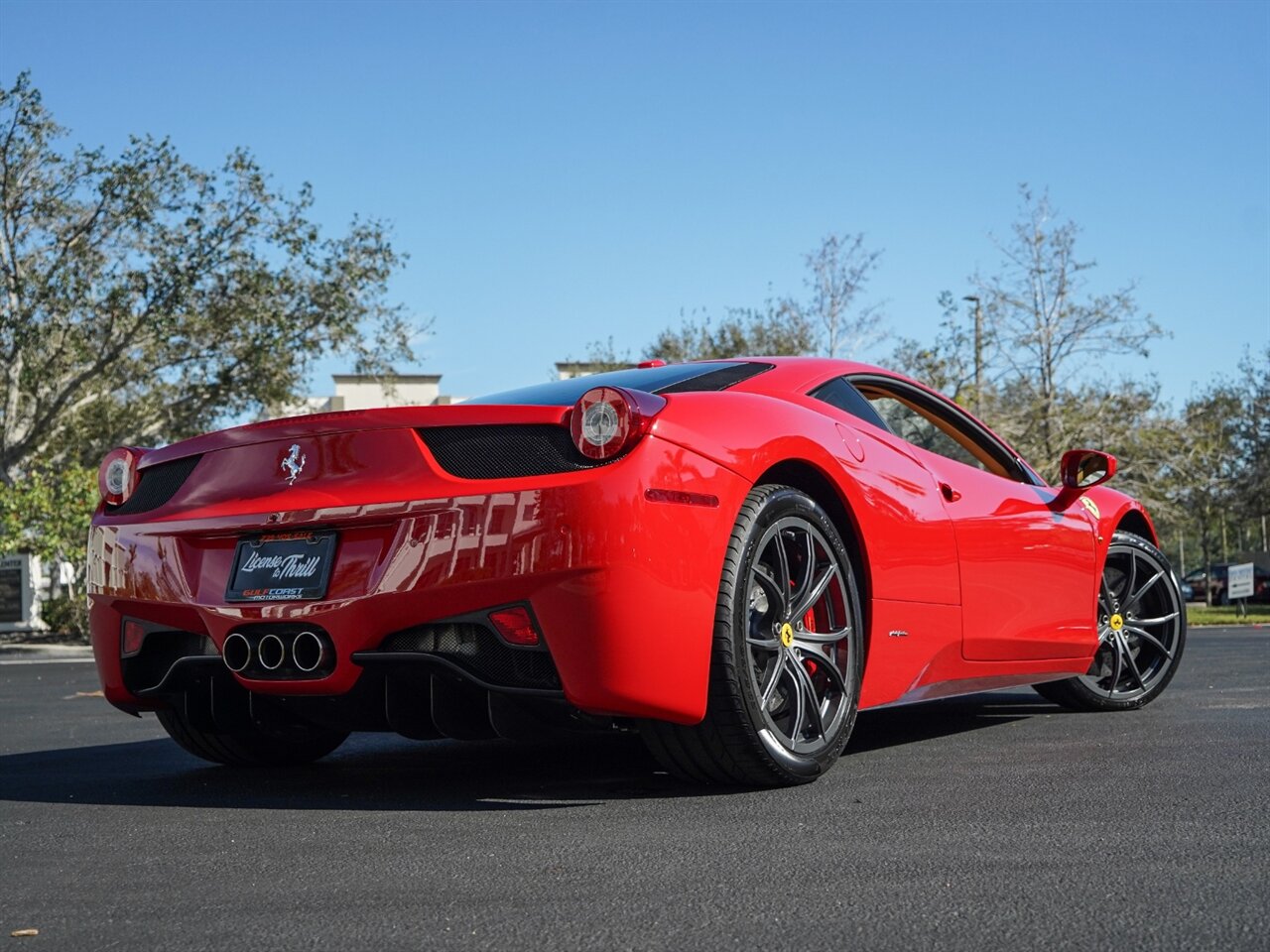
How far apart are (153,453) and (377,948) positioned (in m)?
2.45

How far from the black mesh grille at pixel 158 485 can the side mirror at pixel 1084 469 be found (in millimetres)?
3352

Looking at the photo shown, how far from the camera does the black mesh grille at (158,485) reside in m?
4.23

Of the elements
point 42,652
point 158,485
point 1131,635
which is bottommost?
point 42,652

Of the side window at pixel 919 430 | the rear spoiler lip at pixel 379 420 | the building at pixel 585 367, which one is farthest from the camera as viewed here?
the building at pixel 585 367

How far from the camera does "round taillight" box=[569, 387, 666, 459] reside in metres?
3.56

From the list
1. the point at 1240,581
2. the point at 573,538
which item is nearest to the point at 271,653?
the point at 573,538

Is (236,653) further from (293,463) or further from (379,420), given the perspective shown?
(379,420)

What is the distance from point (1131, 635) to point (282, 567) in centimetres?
393

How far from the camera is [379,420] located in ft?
12.6

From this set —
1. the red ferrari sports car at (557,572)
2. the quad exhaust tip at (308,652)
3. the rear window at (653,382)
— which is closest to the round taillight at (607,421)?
the red ferrari sports car at (557,572)

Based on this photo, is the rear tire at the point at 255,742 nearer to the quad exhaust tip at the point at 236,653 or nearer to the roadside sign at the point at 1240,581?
the quad exhaust tip at the point at 236,653

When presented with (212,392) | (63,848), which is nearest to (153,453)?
(63,848)

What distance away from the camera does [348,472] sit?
12.4 ft

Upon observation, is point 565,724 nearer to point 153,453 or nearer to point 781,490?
point 781,490
